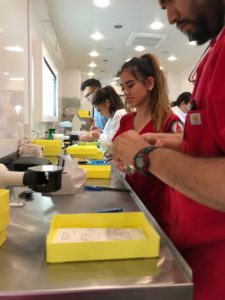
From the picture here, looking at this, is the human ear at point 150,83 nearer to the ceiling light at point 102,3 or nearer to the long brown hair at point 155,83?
the long brown hair at point 155,83

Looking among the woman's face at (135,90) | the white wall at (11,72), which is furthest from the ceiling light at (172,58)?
the woman's face at (135,90)

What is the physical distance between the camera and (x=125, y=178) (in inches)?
54.6

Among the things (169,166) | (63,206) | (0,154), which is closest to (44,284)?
(169,166)

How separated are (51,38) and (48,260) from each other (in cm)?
385

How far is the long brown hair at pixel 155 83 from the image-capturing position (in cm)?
136

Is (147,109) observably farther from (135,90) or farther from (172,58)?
(172,58)

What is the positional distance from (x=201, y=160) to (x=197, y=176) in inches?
1.4

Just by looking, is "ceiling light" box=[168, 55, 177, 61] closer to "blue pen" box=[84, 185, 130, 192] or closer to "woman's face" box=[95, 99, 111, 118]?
"woman's face" box=[95, 99, 111, 118]

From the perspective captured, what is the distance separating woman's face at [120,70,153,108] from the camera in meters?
1.45

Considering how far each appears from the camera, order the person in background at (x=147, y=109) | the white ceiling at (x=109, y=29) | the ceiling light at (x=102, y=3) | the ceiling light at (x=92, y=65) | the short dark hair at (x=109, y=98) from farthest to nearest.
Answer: the ceiling light at (x=92, y=65) → the white ceiling at (x=109, y=29) → the ceiling light at (x=102, y=3) → the short dark hair at (x=109, y=98) → the person in background at (x=147, y=109)

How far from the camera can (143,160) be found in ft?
2.19

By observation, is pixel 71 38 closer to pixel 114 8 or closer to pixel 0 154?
pixel 114 8

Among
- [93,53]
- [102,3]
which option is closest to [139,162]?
[102,3]

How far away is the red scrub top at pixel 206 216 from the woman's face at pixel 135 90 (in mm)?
711
